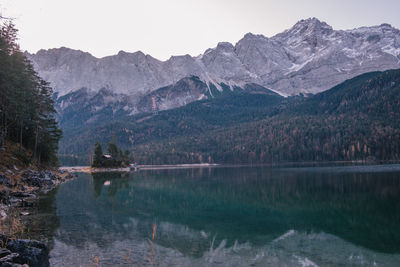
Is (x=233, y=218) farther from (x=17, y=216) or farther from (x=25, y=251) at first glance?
(x=25, y=251)

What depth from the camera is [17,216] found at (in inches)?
1123

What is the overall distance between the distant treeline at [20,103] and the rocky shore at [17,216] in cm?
858

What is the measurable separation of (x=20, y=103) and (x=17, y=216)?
30.1 m

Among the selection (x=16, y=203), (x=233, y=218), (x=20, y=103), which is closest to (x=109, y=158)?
(x=20, y=103)

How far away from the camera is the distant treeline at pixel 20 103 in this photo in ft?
164

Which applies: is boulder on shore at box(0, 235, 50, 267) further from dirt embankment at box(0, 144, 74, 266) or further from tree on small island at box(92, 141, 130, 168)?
tree on small island at box(92, 141, 130, 168)

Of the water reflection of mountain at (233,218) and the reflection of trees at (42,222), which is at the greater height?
the reflection of trees at (42,222)

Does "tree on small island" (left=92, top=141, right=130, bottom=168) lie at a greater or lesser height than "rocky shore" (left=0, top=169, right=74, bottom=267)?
greater

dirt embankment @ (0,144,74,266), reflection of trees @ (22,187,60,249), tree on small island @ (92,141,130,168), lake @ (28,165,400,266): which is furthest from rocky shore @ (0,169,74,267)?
tree on small island @ (92,141,130,168)

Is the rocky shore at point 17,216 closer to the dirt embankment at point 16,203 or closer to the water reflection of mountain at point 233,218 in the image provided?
the dirt embankment at point 16,203

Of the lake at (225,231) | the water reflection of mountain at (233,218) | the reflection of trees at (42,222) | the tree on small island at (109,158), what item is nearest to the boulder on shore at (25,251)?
the lake at (225,231)

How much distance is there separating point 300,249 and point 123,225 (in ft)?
50.8

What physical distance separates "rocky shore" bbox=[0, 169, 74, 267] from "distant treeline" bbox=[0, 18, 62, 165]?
28.1 ft

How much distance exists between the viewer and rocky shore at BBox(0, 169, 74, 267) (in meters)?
14.8
